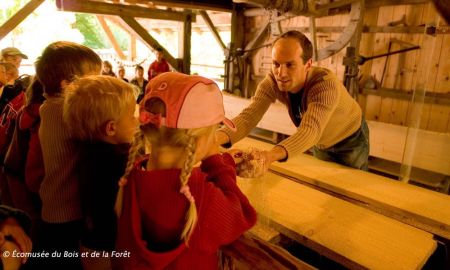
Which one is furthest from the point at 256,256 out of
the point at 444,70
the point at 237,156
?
the point at 444,70

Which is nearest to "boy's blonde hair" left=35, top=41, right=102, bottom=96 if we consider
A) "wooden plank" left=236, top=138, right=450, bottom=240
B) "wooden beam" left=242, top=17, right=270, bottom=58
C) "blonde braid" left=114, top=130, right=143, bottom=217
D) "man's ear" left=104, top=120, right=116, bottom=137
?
"man's ear" left=104, top=120, right=116, bottom=137

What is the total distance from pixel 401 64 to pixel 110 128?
4774mm

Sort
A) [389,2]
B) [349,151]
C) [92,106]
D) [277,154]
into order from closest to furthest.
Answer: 1. [92,106]
2. [277,154]
3. [349,151]
4. [389,2]

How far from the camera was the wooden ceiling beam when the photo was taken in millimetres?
4788

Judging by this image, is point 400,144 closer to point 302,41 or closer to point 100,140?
point 302,41

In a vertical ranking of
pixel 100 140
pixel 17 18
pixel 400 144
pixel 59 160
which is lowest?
pixel 400 144

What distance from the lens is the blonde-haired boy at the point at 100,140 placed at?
120 centimetres

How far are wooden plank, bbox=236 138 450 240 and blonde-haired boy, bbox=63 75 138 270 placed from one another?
0.63 metres

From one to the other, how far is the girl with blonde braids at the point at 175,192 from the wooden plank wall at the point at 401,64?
13.8 feet

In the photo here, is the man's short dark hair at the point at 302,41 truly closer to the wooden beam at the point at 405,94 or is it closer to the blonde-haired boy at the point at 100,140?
the blonde-haired boy at the point at 100,140

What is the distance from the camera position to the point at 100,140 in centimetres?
125

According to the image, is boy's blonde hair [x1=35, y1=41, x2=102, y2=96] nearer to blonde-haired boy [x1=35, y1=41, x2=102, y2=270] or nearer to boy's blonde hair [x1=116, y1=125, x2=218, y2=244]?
blonde-haired boy [x1=35, y1=41, x2=102, y2=270]

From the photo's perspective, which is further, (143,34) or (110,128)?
(143,34)

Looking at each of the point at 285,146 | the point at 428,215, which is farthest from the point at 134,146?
the point at 428,215
